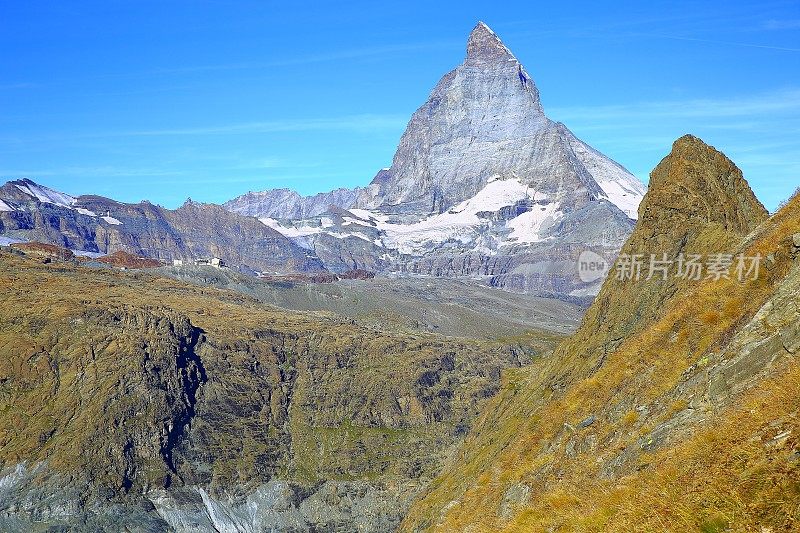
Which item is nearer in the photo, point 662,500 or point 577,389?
point 662,500

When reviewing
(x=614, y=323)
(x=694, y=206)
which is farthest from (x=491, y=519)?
(x=694, y=206)

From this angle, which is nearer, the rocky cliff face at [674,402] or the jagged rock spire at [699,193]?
the rocky cliff face at [674,402]

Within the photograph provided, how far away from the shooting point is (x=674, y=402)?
1255 inches

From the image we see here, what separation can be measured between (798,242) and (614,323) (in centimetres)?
3485

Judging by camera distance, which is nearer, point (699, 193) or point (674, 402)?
point (674, 402)

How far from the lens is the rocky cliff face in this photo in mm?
19188

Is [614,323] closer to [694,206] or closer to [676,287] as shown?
[676,287]

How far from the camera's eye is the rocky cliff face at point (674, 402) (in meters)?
19.2

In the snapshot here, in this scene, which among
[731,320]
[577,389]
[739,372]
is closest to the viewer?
[739,372]

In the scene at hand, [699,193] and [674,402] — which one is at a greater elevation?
[699,193]

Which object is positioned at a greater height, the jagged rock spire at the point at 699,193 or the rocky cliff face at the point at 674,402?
the jagged rock spire at the point at 699,193

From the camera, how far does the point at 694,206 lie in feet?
245

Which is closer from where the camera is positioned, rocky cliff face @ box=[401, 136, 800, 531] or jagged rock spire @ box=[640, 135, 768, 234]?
rocky cliff face @ box=[401, 136, 800, 531]

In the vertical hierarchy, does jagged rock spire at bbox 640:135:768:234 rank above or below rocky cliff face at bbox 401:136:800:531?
above
